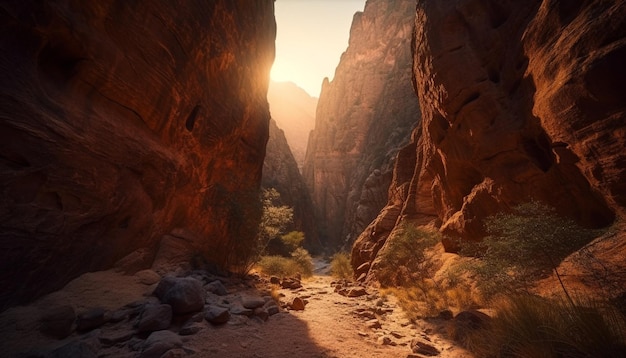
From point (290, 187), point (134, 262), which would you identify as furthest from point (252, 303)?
point (290, 187)

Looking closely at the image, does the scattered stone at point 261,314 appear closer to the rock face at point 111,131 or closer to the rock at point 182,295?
the rock at point 182,295

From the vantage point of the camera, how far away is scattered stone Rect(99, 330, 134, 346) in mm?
4562

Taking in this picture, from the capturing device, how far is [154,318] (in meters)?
5.12

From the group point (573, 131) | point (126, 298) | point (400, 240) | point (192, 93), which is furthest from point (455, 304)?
point (192, 93)

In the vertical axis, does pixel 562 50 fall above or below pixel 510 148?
above

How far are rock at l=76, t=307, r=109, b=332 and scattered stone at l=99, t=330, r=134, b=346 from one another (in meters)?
0.56

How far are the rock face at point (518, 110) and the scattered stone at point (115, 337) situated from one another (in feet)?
44.0

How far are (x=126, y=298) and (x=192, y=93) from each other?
9.63 m

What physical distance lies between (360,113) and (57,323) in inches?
2869

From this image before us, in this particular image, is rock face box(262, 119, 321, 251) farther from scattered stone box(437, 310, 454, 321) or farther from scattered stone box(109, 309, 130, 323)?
scattered stone box(109, 309, 130, 323)

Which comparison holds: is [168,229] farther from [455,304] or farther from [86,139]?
[455,304]

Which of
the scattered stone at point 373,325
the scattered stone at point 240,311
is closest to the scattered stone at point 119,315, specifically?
the scattered stone at point 240,311

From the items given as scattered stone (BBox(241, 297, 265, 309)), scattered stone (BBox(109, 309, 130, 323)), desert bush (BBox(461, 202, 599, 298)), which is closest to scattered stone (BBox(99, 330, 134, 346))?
scattered stone (BBox(109, 309, 130, 323))

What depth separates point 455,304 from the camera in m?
9.62
